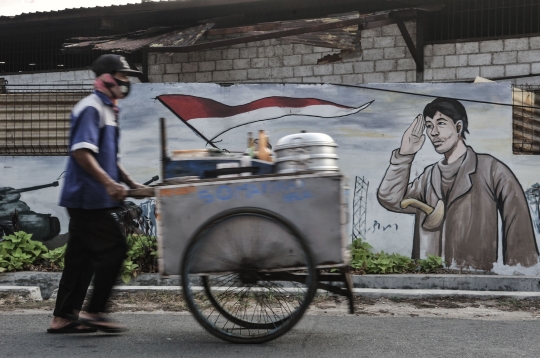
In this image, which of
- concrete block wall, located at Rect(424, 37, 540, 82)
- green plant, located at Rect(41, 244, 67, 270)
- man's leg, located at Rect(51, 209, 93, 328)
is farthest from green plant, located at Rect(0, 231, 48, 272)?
concrete block wall, located at Rect(424, 37, 540, 82)

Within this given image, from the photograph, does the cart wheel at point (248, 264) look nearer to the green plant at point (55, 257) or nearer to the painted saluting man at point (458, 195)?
the green plant at point (55, 257)

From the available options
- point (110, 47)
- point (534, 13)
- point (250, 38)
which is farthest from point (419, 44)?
point (110, 47)

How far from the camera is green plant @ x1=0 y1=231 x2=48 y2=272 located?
779cm

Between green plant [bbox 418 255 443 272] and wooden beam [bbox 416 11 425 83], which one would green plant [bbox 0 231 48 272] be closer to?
green plant [bbox 418 255 443 272]

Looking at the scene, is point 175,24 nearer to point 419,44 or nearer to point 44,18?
point 44,18

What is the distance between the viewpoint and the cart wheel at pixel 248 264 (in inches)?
171

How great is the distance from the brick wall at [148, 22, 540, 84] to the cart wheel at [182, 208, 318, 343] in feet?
26.5

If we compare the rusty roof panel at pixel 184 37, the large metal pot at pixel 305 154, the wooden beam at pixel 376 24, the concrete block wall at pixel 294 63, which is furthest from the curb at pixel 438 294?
the rusty roof panel at pixel 184 37

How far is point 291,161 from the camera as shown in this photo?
4.55 meters

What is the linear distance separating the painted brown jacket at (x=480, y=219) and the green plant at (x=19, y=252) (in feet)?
14.2

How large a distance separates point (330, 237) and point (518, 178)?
5046mm

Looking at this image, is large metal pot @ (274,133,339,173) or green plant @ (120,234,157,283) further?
green plant @ (120,234,157,283)

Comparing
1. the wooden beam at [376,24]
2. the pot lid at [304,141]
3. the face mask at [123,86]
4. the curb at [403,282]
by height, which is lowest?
the curb at [403,282]

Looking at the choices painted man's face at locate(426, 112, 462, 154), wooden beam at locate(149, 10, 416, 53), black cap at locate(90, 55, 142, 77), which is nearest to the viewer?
black cap at locate(90, 55, 142, 77)
